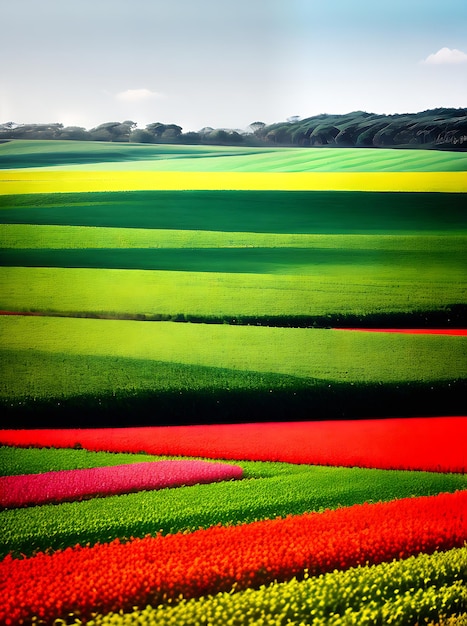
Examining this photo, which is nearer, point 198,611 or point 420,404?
point 198,611

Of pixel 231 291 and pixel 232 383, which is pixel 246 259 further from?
pixel 232 383

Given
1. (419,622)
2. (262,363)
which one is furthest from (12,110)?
(419,622)

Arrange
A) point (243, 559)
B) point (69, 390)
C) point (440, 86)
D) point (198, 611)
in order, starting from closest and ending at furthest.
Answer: point (198, 611), point (243, 559), point (69, 390), point (440, 86)

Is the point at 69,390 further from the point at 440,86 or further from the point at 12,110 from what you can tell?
the point at 440,86

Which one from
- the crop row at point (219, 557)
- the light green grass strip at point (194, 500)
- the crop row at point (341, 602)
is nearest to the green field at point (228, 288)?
the light green grass strip at point (194, 500)

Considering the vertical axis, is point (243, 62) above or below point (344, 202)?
above

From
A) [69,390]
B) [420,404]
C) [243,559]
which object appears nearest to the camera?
[243,559]

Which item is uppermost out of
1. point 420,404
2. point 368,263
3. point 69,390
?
point 368,263
